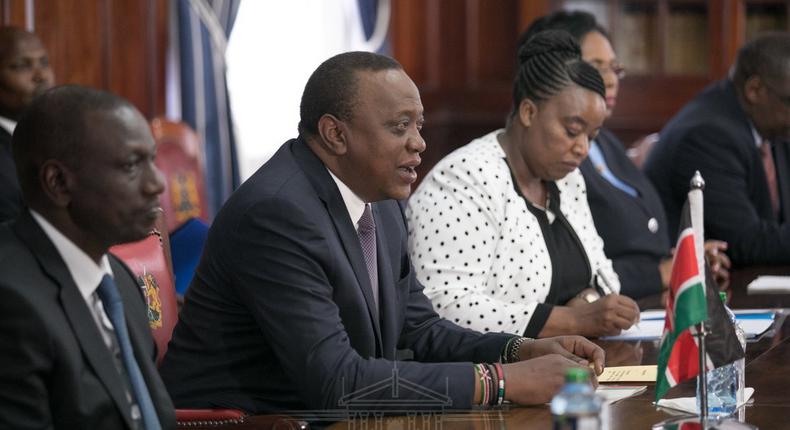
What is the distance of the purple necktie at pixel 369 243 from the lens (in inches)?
98.7

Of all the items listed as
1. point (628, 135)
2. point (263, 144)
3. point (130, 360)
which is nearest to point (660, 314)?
point (130, 360)

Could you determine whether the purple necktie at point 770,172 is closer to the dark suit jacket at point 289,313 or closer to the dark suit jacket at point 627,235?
the dark suit jacket at point 627,235

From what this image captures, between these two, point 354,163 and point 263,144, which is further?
point 263,144

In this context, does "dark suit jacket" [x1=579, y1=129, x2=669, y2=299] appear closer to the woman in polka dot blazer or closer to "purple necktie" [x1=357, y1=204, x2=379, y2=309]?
the woman in polka dot blazer

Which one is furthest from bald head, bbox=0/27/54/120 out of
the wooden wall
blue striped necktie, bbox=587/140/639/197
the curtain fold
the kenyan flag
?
the kenyan flag

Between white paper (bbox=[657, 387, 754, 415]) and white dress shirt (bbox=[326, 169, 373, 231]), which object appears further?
white dress shirt (bbox=[326, 169, 373, 231])

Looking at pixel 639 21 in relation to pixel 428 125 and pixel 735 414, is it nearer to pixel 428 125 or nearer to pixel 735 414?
pixel 428 125

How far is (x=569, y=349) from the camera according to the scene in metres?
2.49

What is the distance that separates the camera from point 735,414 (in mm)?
2195

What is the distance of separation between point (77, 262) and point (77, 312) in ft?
0.27

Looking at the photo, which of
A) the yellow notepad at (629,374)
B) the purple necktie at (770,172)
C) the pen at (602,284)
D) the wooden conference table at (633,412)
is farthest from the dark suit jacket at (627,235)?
the yellow notepad at (629,374)

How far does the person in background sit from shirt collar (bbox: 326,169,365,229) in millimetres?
1438

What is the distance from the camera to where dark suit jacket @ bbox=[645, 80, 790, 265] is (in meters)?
4.39

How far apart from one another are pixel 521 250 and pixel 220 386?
1058mm
